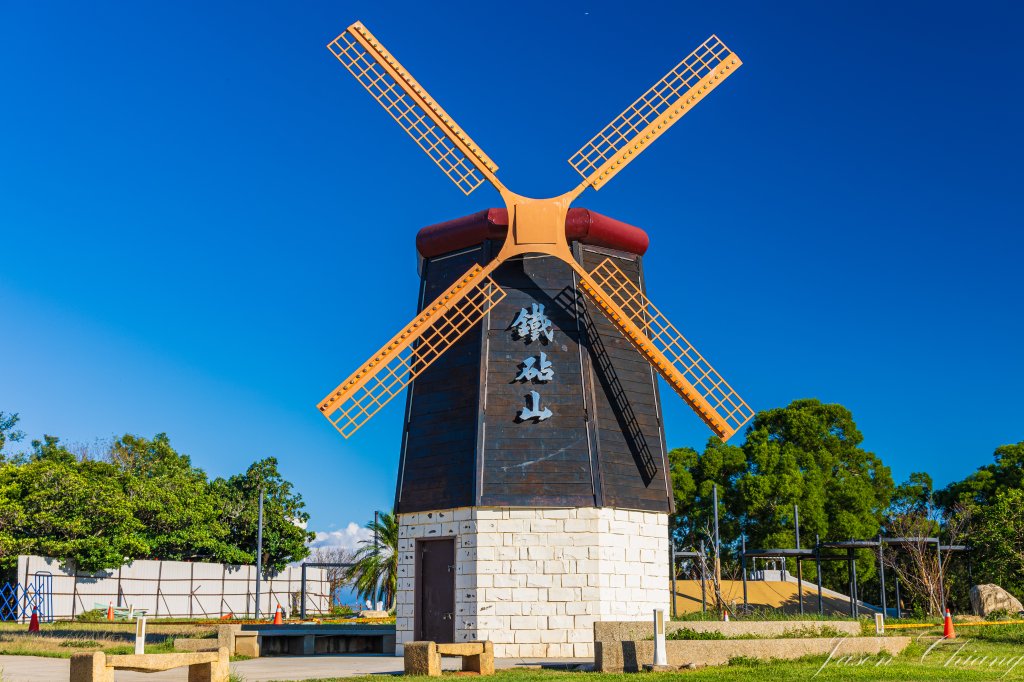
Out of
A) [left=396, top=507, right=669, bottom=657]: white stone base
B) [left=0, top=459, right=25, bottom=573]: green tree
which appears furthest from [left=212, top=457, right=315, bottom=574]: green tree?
[left=396, top=507, right=669, bottom=657]: white stone base

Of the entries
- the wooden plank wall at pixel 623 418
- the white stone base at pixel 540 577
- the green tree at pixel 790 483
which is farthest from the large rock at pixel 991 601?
the white stone base at pixel 540 577

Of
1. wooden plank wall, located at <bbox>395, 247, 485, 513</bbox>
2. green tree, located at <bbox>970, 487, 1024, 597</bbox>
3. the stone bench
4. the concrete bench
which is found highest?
wooden plank wall, located at <bbox>395, 247, 485, 513</bbox>

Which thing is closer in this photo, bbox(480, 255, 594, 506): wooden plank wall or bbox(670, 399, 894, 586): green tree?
bbox(480, 255, 594, 506): wooden plank wall

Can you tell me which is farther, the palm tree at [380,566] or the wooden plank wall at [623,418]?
the palm tree at [380,566]

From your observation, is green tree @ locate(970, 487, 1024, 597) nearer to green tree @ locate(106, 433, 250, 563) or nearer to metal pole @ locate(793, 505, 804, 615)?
metal pole @ locate(793, 505, 804, 615)

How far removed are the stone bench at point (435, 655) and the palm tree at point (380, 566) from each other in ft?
81.9

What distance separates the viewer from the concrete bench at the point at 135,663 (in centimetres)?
833

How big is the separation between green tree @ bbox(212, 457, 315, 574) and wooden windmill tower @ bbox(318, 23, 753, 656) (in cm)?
2167

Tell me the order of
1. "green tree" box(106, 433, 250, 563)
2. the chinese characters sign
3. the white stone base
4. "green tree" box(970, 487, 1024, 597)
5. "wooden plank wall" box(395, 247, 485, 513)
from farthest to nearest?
"green tree" box(106, 433, 250, 563) < "green tree" box(970, 487, 1024, 597) < the chinese characters sign < "wooden plank wall" box(395, 247, 485, 513) < the white stone base

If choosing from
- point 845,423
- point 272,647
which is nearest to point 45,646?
point 272,647

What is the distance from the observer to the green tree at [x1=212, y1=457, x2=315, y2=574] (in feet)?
127

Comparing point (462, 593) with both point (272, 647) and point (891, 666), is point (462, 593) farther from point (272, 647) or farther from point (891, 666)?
point (891, 666)

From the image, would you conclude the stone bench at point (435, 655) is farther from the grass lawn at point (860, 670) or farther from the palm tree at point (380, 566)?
the palm tree at point (380, 566)

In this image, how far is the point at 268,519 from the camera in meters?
38.9
